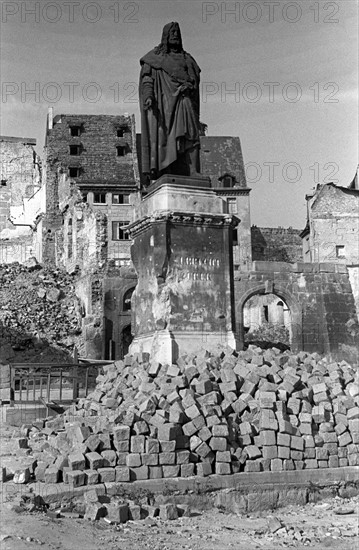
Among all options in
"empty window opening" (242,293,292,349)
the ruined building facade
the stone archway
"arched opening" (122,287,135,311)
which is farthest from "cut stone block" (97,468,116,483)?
the ruined building facade

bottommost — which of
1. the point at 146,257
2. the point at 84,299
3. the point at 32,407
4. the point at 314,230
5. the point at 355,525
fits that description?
the point at 355,525

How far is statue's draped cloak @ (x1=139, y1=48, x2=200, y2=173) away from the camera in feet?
34.9

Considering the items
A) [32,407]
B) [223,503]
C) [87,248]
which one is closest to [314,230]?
[87,248]

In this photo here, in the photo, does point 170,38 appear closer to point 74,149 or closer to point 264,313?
point 264,313

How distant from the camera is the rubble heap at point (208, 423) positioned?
767cm

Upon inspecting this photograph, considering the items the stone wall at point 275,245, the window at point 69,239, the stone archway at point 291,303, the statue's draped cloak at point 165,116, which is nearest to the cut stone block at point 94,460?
the statue's draped cloak at point 165,116

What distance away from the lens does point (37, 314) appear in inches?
1198

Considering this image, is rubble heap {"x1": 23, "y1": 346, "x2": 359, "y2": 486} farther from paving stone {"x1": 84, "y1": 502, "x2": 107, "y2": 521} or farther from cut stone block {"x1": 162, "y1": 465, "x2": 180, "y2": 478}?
paving stone {"x1": 84, "y1": 502, "x2": 107, "y2": 521}

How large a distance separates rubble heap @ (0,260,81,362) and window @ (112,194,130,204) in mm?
10648

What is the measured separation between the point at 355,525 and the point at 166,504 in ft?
6.35

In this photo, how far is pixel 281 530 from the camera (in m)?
6.92

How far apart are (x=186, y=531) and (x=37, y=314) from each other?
24.5 m

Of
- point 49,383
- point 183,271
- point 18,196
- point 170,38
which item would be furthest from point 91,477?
point 18,196

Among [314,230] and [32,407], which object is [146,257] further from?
[314,230]
